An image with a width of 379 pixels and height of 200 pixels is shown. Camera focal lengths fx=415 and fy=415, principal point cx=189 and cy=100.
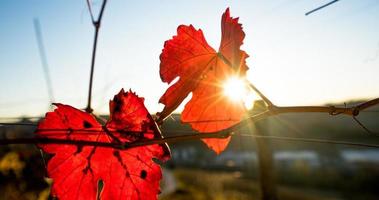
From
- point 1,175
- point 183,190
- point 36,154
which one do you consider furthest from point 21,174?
point 183,190

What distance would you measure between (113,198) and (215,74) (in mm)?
238

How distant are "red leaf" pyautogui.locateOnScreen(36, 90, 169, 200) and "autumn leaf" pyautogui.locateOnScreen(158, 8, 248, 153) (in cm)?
7

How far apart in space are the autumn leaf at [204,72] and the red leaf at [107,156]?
7cm

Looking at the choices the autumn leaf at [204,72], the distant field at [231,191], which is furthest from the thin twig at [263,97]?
the distant field at [231,191]

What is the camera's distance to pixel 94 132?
1.68 feet

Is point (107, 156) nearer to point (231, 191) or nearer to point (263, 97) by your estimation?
point (263, 97)

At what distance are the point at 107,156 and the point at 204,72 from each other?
0.20m

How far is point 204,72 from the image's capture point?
632mm

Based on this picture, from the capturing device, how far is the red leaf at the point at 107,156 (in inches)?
18.9

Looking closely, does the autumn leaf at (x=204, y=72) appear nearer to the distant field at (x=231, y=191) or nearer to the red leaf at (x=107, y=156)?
the red leaf at (x=107, y=156)

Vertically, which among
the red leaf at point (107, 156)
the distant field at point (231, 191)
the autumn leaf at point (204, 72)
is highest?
the autumn leaf at point (204, 72)

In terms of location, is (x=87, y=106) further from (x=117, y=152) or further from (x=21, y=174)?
(x=21, y=174)

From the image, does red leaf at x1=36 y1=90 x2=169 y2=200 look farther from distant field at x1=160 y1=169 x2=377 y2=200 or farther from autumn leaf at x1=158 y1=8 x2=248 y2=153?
distant field at x1=160 y1=169 x2=377 y2=200

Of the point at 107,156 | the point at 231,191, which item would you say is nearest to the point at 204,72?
the point at 107,156
